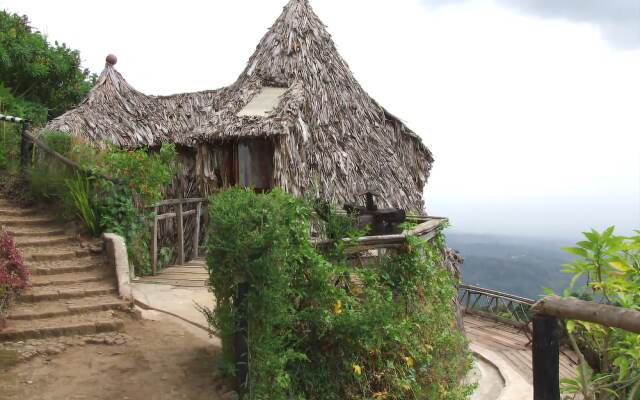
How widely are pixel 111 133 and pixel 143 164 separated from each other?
5546 mm

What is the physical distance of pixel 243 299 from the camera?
4121 mm

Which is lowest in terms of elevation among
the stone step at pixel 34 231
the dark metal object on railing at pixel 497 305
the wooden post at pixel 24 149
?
the dark metal object on railing at pixel 497 305

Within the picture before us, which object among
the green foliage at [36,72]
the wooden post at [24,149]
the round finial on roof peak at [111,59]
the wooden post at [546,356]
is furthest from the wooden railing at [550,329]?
the green foliage at [36,72]

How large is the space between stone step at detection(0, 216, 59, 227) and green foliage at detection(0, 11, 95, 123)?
324 inches

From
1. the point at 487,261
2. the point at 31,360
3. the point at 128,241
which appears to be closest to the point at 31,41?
the point at 128,241

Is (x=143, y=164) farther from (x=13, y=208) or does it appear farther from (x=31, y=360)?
(x=31, y=360)

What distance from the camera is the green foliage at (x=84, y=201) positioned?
23.9 ft

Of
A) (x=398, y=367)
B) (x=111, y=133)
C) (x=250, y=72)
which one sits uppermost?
(x=250, y=72)

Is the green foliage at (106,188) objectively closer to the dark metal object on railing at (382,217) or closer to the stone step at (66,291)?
the stone step at (66,291)

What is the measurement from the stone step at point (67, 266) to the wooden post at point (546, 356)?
5.59 metres

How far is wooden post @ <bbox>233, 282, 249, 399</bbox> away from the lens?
4.11 meters

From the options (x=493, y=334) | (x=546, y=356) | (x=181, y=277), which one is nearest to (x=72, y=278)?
(x=181, y=277)

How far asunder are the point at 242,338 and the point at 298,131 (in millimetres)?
6060

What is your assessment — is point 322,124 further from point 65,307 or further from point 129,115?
point 65,307
